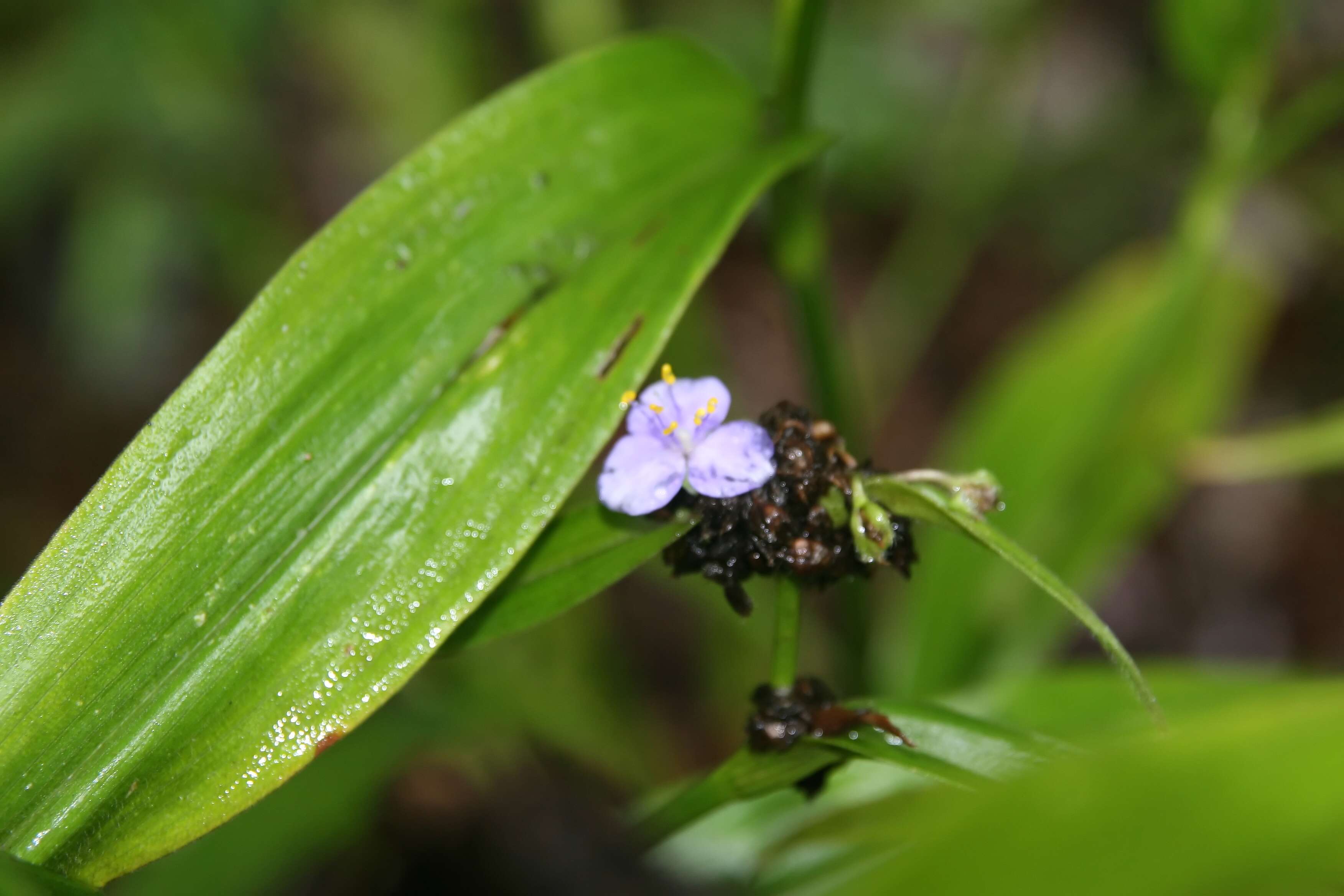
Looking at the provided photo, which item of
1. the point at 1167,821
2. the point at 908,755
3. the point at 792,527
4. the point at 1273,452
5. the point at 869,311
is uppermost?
the point at 869,311

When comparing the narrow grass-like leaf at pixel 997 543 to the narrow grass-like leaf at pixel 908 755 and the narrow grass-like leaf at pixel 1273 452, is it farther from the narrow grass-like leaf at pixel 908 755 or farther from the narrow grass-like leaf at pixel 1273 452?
the narrow grass-like leaf at pixel 1273 452

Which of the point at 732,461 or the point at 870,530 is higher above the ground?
the point at 732,461

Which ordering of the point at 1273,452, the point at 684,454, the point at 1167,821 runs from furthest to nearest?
the point at 1273,452 < the point at 684,454 < the point at 1167,821

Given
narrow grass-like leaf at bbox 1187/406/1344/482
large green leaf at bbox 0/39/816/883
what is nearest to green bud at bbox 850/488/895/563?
large green leaf at bbox 0/39/816/883

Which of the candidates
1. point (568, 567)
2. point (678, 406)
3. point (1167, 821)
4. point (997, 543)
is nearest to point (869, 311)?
point (678, 406)

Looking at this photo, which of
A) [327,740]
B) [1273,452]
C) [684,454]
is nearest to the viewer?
[327,740]

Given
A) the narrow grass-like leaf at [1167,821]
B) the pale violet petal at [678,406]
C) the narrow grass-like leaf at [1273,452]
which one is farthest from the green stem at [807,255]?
the narrow grass-like leaf at [1167,821]

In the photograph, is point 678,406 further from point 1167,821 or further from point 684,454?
point 1167,821
